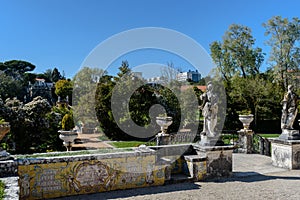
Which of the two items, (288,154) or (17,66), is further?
(17,66)

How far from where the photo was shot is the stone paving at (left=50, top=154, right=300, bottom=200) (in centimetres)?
567

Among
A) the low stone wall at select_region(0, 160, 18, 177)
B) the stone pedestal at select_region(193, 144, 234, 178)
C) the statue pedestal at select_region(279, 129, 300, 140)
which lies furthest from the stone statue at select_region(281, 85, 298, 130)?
the low stone wall at select_region(0, 160, 18, 177)

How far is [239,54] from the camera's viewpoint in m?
24.1

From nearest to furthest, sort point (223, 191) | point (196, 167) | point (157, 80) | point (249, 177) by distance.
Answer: point (223, 191)
point (196, 167)
point (249, 177)
point (157, 80)

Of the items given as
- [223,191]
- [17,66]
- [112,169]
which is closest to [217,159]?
[223,191]

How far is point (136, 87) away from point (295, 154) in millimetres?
10531

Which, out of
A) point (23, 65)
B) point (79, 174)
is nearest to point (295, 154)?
point (79, 174)

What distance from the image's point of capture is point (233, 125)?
66.2 feet

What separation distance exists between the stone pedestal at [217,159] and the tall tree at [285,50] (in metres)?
17.2

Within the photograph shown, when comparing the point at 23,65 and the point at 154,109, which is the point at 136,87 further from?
the point at 23,65

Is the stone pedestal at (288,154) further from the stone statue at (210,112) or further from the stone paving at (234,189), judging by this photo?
the stone statue at (210,112)

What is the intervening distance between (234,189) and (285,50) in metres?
19.4

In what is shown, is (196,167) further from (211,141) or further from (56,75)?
(56,75)

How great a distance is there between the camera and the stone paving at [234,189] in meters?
5.67
